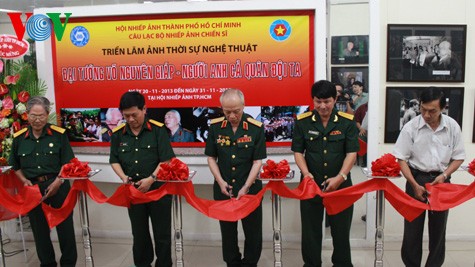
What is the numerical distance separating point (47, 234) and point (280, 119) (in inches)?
85.5

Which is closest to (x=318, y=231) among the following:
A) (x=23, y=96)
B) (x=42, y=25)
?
(x=23, y=96)

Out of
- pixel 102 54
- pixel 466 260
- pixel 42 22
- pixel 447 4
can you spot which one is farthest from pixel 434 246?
pixel 42 22

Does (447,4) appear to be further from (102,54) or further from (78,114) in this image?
(78,114)

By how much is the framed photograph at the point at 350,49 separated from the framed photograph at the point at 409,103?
1.24 ft

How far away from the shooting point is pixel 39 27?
3.64 meters

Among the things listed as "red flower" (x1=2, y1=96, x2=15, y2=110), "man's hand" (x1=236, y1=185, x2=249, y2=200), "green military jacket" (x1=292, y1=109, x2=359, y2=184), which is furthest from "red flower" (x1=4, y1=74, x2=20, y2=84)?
"green military jacket" (x1=292, y1=109, x2=359, y2=184)

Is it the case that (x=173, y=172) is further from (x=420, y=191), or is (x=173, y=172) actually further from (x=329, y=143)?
(x=420, y=191)

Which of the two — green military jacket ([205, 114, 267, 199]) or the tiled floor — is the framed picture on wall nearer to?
green military jacket ([205, 114, 267, 199])

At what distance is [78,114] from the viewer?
148 inches

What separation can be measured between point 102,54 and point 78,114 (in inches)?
24.1

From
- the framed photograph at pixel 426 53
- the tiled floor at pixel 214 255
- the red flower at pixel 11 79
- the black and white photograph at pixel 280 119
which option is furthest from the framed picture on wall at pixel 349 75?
the red flower at pixel 11 79

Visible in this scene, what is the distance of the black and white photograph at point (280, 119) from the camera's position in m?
3.53

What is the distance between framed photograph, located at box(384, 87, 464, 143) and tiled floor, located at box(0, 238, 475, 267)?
113 centimetres

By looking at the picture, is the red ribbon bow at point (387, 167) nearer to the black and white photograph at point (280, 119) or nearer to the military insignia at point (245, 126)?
the military insignia at point (245, 126)
